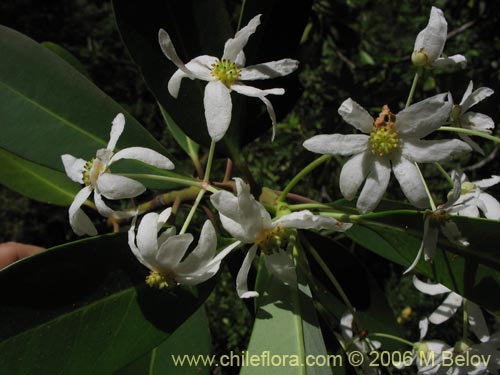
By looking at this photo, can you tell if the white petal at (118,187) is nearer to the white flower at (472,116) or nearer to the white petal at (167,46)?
the white petal at (167,46)

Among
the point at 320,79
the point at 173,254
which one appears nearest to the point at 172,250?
the point at 173,254

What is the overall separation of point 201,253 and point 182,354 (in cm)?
43

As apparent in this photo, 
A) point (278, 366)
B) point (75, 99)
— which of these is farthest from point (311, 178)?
point (278, 366)

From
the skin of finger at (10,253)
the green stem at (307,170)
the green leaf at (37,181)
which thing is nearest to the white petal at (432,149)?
the green stem at (307,170)

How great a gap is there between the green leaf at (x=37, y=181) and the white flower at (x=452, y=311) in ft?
3.05

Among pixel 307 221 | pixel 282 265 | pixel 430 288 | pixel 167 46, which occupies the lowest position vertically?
pixel 430 288

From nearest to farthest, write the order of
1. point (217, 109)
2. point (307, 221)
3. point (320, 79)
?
point (307, 221) → point (217, 109) → point (320, 79)

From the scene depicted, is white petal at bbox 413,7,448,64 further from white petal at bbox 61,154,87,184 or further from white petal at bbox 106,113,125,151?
white petal at bbox 61,154,87,184

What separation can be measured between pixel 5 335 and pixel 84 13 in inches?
180

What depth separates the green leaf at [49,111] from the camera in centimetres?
110

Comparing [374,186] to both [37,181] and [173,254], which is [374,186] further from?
[37,181]

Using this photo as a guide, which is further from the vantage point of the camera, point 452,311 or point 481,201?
point 452,311

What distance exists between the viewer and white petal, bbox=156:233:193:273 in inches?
32.7

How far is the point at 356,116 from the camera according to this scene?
0.86 meters
